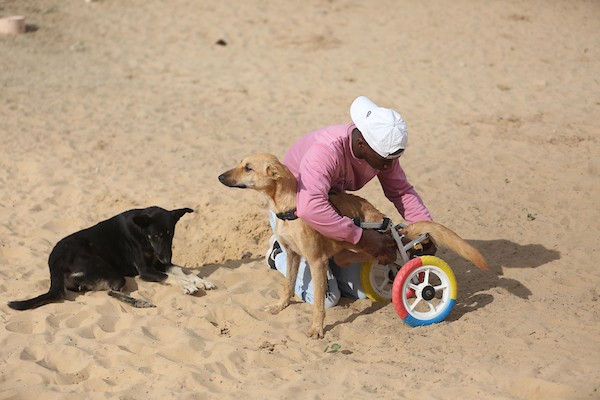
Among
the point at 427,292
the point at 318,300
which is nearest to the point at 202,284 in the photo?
the point at 318,300

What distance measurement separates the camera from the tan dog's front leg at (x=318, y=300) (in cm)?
551

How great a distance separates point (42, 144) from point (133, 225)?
366cm

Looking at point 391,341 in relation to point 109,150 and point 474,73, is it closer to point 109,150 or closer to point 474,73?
point 109,150

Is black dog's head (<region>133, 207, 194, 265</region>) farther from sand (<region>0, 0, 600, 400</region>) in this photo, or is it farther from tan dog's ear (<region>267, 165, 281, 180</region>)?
tan dog's ear (<region>267, 165, 281, 180</region>)

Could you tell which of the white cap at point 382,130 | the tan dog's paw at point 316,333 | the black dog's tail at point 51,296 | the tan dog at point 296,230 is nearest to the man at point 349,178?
the white cap at point 382,130

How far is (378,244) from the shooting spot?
5.56 meters

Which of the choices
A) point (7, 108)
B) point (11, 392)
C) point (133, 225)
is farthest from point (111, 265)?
point (7, 108)

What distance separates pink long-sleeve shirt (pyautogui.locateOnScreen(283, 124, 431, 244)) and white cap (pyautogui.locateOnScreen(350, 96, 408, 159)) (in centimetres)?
26

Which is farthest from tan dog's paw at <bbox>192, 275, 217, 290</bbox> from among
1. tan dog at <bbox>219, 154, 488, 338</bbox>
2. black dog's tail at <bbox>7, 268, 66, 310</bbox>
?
black dog's tail at <bbox>7, 268, 66, 310</bbox>

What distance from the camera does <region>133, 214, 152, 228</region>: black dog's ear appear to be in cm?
627

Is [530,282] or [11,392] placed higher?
[11,392]

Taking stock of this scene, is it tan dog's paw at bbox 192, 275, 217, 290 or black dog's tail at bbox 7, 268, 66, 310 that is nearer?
black dog's tail at bbox 7, 268, 66, 310

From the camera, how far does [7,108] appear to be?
10461mm

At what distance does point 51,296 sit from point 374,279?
2.57m
